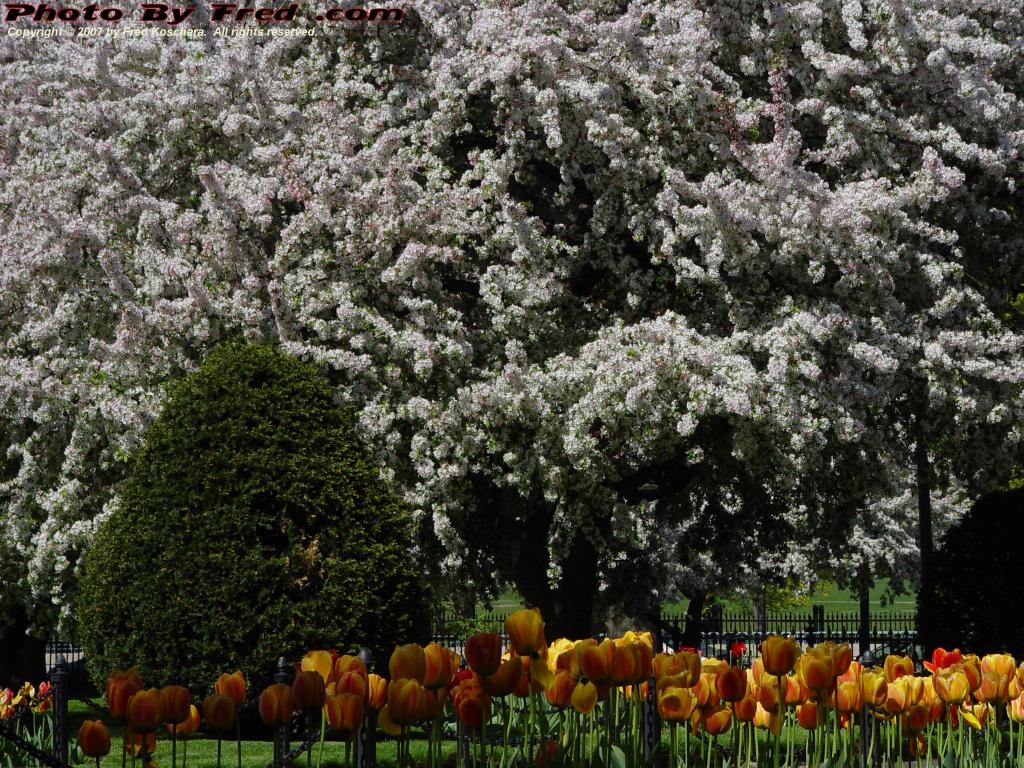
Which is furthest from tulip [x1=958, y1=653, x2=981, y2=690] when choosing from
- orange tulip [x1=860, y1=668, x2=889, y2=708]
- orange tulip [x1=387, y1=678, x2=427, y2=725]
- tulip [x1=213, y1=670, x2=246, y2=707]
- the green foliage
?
the green foliage

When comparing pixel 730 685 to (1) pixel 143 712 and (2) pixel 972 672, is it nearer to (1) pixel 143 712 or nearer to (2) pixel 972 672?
(2) pixel 972 672

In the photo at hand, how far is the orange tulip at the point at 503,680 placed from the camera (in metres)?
3.20

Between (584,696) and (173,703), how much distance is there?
1.07m

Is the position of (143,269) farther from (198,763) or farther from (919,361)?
(919,361)

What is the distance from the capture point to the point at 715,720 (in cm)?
378

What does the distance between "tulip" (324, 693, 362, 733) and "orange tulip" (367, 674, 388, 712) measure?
0.25 metres

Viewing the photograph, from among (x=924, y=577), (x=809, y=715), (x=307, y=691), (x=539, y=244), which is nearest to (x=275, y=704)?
(x=307, y=691)

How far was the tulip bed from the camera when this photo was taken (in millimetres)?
3096

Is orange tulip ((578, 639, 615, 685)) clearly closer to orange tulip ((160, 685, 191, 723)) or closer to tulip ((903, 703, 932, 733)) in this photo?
orange tulip ((160, 685, 191, 723))

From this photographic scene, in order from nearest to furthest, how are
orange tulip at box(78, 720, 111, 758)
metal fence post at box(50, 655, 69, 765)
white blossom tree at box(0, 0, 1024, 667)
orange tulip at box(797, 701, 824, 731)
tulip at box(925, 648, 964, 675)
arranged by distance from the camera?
orange tulip at box(78, 720, 111, 758) → orange tulip at box(797, 701, 824, 731) → tulip at box(925, 648, 964, 675) → metal fence post at box(50, 655, 69, 765) → white blossom tree at box(0, 0, 1024, 667)

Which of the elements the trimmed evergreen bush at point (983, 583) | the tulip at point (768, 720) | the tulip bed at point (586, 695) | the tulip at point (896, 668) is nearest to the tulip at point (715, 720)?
the tulip bed at point (586, 695)

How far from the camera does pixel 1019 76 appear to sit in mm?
11750

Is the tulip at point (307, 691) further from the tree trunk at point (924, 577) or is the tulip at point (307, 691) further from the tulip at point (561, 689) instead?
the tree trunk at point (924, 577)

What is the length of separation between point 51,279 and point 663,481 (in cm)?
608
